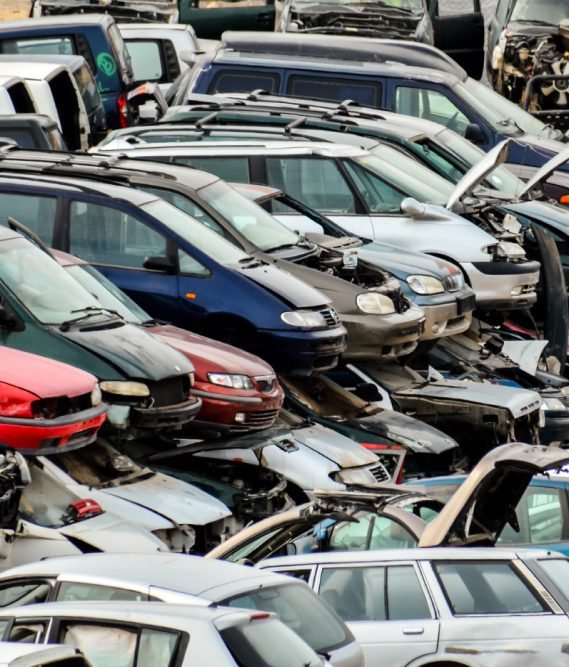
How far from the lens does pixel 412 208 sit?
66.1 feet

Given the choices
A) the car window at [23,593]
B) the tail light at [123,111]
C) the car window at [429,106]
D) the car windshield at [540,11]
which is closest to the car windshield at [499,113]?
the car window at [429,106]

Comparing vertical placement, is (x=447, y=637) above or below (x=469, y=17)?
above

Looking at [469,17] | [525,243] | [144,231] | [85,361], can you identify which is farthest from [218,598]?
[469,17]

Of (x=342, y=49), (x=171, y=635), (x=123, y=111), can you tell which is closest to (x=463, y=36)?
(x=342, y=49)

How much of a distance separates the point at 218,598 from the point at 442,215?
41.8 ft

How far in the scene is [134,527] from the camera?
40.1 ft

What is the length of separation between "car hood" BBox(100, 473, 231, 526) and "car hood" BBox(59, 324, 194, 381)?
2.99 ft

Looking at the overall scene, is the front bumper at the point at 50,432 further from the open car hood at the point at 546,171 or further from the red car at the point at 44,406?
the open car hood at the point at 546,171

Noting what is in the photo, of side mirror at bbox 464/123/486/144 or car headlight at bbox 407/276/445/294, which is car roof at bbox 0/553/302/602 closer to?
car headlight at bbox 407/276/445/294

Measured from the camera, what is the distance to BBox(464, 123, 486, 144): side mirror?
2414cm

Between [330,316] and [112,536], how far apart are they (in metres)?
4.97

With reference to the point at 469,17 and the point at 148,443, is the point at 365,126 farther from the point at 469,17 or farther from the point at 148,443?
the point at 469,17

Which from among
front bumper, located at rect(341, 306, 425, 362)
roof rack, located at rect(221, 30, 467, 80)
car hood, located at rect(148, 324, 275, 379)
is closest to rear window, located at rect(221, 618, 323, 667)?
car hood, located at rect(148, 324, 275, 379)

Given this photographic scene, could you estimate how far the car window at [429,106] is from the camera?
81.1ft
